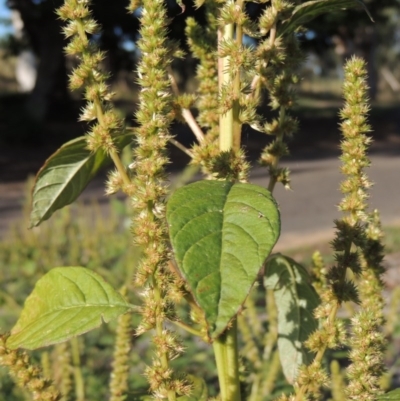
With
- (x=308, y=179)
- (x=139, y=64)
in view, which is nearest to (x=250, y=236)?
(x=139, y=64)

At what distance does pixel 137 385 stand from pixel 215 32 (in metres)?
1.90

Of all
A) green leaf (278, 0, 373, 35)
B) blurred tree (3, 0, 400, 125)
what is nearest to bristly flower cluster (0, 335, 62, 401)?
green leaf (278, 0, 373, 35)

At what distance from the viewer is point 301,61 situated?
988 mm

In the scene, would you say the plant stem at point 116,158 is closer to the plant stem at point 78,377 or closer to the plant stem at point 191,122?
the plant stem at point 191,122

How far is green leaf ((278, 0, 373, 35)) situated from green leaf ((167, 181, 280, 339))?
315 millimetres

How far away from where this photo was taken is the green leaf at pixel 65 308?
86 centimetres

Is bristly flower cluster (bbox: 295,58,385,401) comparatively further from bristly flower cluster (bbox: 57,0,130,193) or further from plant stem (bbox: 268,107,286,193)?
bristly flower cluster (bbox: 57,0,130,193)

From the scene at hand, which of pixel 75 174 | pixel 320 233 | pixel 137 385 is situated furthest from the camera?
pixel 320 233

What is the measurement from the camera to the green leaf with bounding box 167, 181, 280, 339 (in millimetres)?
612

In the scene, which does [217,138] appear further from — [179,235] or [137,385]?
[137,385]

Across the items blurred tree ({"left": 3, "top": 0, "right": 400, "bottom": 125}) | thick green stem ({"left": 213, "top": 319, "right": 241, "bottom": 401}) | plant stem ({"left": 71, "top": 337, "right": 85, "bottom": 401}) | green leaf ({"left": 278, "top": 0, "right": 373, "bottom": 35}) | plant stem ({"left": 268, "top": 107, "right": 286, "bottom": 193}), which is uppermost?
blurred tree ({"left": 3, "top": 0, "right": 400, "bottom": 125})

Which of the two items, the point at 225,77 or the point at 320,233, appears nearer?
the point at 225,77

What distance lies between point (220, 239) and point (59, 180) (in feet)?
1.52

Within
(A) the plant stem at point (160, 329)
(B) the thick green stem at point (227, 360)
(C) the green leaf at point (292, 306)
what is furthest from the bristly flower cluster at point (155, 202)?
(C) the green leaf at point (292, 306)
